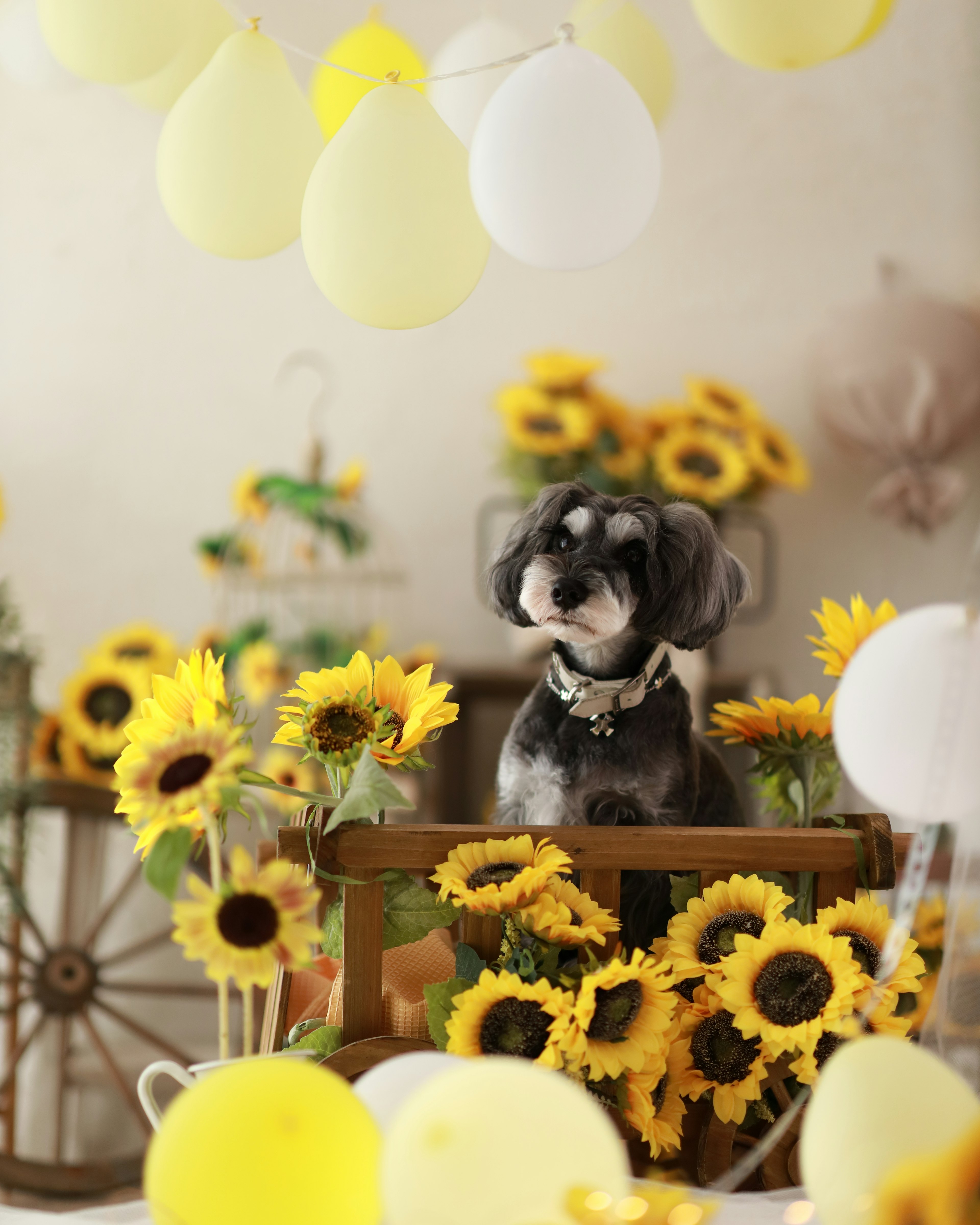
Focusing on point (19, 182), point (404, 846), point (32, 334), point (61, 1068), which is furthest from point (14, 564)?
point (404, 846)

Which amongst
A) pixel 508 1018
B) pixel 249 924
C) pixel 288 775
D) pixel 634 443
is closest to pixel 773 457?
pixel 634 443

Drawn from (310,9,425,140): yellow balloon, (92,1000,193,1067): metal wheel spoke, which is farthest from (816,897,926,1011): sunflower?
(92,1000,193,1067): metal wheel spoke

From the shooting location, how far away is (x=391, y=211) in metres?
0.76

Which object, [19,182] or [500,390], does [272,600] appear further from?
[19,182]

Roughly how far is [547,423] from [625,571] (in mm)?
1281

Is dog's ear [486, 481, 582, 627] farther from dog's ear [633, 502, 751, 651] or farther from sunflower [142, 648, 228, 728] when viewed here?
sunflower [142, 648, 228, 728]

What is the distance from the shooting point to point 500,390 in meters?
2.45

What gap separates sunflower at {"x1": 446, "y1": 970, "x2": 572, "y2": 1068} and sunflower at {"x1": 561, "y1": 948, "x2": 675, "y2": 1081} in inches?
0.5

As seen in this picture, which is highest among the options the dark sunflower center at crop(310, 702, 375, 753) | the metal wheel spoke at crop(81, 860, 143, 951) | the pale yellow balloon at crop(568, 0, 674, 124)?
the pale yellow balloon at crop(568, 0, 674, 124)

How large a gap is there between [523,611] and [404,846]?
389 mm

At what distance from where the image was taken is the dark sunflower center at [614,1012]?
603 millimetres

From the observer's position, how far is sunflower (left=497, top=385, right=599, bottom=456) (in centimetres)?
215

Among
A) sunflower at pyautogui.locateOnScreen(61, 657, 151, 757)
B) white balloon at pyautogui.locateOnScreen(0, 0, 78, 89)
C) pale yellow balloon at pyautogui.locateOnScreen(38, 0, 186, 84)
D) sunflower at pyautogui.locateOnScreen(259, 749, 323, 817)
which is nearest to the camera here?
pale yellow balloon at pyautogui.locateOnScreen(38, 0, 186, 84)

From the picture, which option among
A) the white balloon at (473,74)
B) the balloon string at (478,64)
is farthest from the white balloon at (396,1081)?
the white balloon at (473,74)
